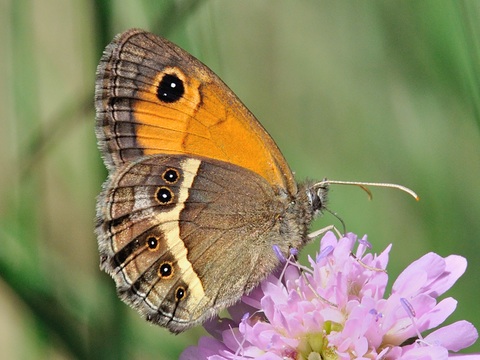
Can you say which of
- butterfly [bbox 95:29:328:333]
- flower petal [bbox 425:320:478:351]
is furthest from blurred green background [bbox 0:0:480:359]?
flower petal [bbox 425:320:478:351]

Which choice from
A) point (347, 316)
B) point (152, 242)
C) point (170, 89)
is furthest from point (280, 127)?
point (347, 316)

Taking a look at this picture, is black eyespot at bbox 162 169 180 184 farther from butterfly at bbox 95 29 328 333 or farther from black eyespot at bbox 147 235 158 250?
black eyespot at bbox 147 235 158 250

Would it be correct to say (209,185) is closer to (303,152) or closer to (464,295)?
(464,295)

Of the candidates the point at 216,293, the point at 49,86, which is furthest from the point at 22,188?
the point at 49,86

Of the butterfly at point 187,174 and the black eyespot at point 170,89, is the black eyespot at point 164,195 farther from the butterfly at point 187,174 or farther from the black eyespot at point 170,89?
the black eyespot at point 170,89

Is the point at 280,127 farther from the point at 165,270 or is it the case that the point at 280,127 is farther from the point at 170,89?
the point at 165,270

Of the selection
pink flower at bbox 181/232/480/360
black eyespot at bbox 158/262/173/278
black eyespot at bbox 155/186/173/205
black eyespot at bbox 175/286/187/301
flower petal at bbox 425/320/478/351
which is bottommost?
flower petal at bbox 425/320/478/351

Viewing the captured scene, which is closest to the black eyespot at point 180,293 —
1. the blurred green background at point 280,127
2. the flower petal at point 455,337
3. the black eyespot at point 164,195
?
the black eyespot at point 164,195
